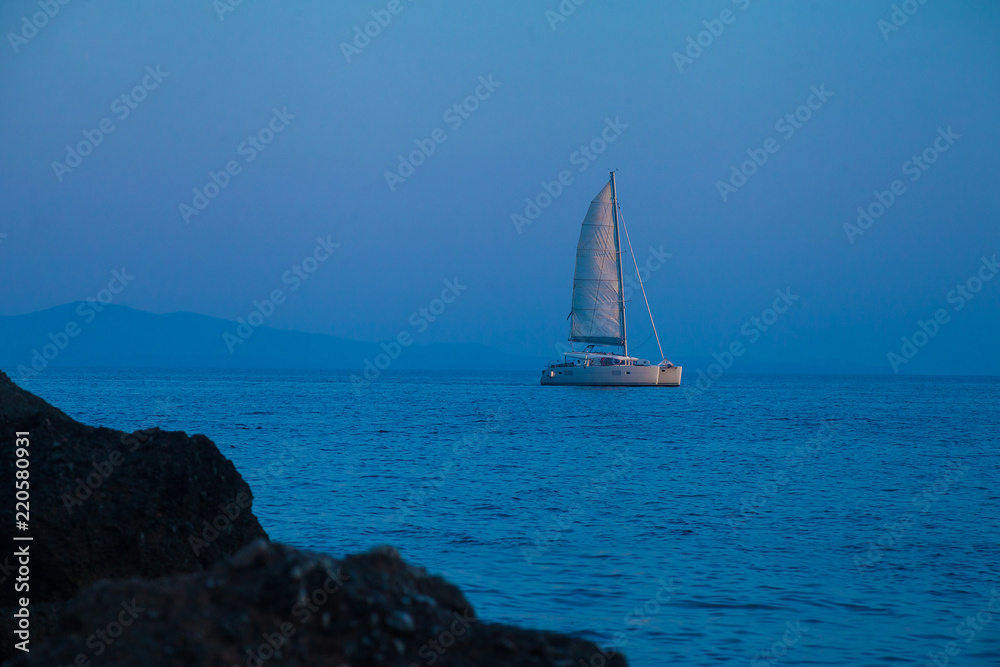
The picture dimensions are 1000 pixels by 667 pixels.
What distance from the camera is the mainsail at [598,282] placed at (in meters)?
67.6

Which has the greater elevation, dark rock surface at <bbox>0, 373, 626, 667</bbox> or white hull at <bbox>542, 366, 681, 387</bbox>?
dark rock surface at <bbox>0, 373, 626, 667</bbox>

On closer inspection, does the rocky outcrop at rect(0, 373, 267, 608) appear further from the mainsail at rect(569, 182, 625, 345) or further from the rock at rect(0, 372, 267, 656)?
the mainsail at rect(569, 182, 625, 345)

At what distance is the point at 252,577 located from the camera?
340 centimetres

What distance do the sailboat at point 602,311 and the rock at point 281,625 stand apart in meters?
65.0

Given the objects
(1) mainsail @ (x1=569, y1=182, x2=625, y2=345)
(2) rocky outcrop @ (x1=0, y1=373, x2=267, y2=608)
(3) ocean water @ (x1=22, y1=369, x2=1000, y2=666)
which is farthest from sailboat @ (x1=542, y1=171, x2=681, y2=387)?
(2) rocky outcrop @ (x1=0, y1=373, x2=267, y2=608)

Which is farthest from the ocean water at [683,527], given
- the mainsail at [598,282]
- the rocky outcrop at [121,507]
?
the mainsail at [598,282]

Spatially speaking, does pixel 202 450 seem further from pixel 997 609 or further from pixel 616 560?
pixel 997 609

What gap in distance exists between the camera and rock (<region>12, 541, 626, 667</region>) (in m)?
3.12

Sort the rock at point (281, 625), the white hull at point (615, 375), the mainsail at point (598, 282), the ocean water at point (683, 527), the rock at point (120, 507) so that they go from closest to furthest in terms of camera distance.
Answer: the rock at point (281, 625) → the rock at point (120, 507) → the ocean water at point (683, 527) → the mainsail at point (598, 282) → the white hull at point (615, 375)

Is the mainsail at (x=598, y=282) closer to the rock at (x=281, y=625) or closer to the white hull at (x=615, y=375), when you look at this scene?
the white hull at (x=615, y=375)

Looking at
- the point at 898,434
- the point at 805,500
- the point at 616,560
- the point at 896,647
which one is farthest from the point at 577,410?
the point at 896,647

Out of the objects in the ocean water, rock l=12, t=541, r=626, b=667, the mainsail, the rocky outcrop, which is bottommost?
the ocean water

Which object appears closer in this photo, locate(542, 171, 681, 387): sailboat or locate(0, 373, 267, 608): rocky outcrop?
locate(0, 373, 267, 608): rocky outcrop

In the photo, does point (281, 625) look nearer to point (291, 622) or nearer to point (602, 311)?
point (291, 622)
